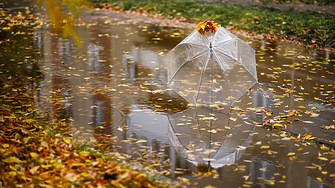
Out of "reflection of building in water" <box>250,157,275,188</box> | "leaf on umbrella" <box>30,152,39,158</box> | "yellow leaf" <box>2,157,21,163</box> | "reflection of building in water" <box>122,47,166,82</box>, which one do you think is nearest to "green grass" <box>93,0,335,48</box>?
"reflection of building in water" <box>122,47,166,82</box>

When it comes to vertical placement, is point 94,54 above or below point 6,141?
above

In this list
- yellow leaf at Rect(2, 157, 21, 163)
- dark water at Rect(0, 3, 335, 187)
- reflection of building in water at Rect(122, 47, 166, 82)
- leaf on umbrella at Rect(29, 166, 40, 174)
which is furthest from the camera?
reflection of building in water at Rect(122, 47, 166, 82)

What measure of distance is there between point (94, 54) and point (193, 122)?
4463 millimetres

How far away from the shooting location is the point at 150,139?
4203 millimetres

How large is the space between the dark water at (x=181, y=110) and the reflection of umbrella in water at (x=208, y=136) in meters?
0.01

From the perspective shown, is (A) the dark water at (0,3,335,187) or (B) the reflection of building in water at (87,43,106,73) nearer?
(A) the dark water at (0,3,335,187)

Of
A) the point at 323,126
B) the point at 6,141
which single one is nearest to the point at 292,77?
the point at 323,126

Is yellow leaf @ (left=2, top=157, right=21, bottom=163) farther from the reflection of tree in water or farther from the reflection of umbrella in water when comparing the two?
the reflection of tree in water

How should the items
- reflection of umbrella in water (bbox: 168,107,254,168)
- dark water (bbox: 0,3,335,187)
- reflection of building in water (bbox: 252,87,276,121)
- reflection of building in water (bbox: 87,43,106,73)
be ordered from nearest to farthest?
1. dark water (bbox: 0,3,335,187)
2. reflection of umbrella in water (bbox: 168,107,254,168)
3. reflection of building in water (bbox: 252,87,276,121)
4. reflection of building in water (bbox: 87,43,106,73)

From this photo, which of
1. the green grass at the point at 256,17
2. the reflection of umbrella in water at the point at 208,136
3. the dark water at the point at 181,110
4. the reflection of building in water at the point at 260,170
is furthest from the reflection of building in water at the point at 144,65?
the green grass at the point at 256,17

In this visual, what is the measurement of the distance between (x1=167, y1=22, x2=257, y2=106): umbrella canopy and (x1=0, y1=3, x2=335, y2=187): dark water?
20.2 inches

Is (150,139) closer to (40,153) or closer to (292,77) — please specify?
(40,153)

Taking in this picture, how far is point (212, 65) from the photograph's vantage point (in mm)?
4484

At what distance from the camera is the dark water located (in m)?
3.61
